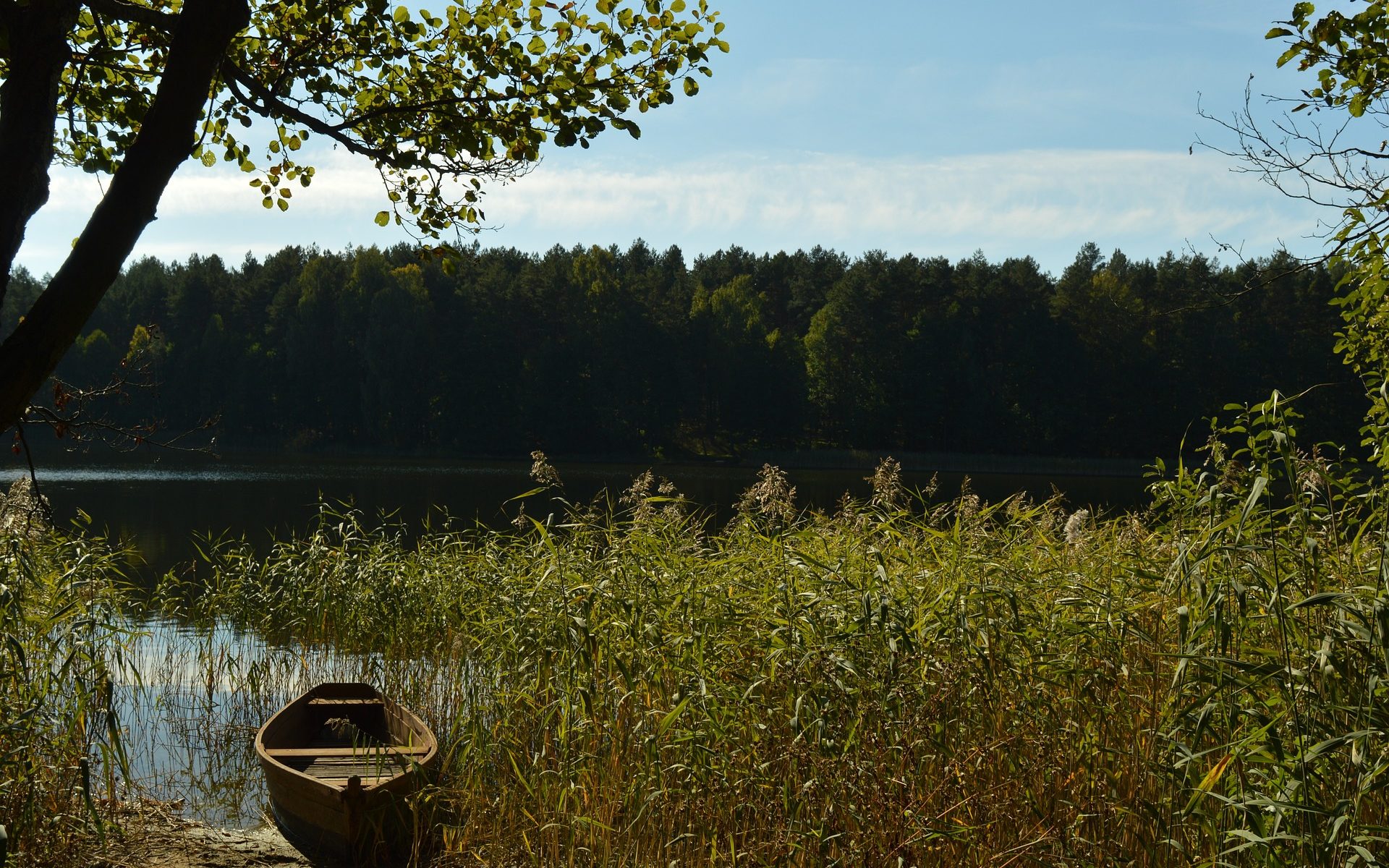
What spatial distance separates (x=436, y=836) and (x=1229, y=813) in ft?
14.5

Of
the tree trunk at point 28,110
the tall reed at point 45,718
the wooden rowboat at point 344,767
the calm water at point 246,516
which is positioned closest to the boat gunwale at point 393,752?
the wooden rowboat at point 344,767

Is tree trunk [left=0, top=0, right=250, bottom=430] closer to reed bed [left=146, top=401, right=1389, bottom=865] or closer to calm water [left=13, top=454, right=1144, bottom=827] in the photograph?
reed bed [left=146, top=401, right=1389, bottom=865]

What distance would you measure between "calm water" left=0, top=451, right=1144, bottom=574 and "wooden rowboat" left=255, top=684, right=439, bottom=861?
621 cm

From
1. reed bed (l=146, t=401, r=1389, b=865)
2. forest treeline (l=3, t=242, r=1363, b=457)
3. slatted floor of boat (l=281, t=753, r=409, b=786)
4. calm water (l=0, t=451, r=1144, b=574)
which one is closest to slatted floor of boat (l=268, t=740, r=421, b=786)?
slatted floor of boat (l=281, t=753, r=409, b=786)

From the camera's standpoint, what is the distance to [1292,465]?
3.95m

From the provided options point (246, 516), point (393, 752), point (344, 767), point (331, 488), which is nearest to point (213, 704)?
point (344, 767)

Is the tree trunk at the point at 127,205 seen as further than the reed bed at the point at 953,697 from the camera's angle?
No

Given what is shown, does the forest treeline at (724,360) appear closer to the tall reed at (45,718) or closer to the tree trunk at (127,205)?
the tall reed at (45,718)

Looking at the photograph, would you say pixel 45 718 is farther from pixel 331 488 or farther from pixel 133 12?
pixel 331 488

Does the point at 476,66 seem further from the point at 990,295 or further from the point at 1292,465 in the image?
the point at 990,295

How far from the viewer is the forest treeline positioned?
6378 cm

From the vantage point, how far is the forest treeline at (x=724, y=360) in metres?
63.8

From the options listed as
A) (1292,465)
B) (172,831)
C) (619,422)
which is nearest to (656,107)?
(1292,465)

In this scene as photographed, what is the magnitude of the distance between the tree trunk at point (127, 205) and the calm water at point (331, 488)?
36.9 feet
